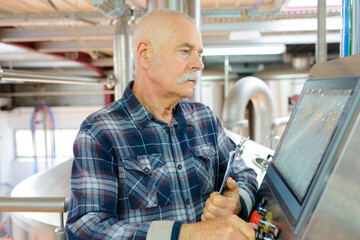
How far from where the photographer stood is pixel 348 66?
0.53 meters

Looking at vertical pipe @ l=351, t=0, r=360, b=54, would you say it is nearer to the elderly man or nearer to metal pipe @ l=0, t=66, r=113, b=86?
the elderly man

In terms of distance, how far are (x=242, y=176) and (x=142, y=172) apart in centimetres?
35

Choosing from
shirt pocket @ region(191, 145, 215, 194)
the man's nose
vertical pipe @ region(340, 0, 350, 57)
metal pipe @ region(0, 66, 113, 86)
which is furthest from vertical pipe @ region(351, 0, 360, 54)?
metal pipe @ region(0, 66, 113, 86)

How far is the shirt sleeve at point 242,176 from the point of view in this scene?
926mm

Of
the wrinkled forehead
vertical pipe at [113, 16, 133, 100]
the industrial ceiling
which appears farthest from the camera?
the industrial ceiling

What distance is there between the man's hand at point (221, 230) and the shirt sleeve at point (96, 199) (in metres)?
0.04

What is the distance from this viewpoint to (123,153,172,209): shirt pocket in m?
0.89

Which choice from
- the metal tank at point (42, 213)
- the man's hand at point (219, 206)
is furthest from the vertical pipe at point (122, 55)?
the man's hand at point (219, 206)

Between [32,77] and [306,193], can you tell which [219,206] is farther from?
[32,77]

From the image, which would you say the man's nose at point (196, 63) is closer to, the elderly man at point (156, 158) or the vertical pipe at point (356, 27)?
the elderly man at point (156, 158)

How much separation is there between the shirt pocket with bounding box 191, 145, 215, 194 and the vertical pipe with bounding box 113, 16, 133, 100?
3.87 feet

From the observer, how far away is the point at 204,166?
1.07m

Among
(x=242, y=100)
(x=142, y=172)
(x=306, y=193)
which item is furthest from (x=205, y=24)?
(x=306, y=193)

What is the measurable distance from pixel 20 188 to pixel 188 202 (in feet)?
3.21
